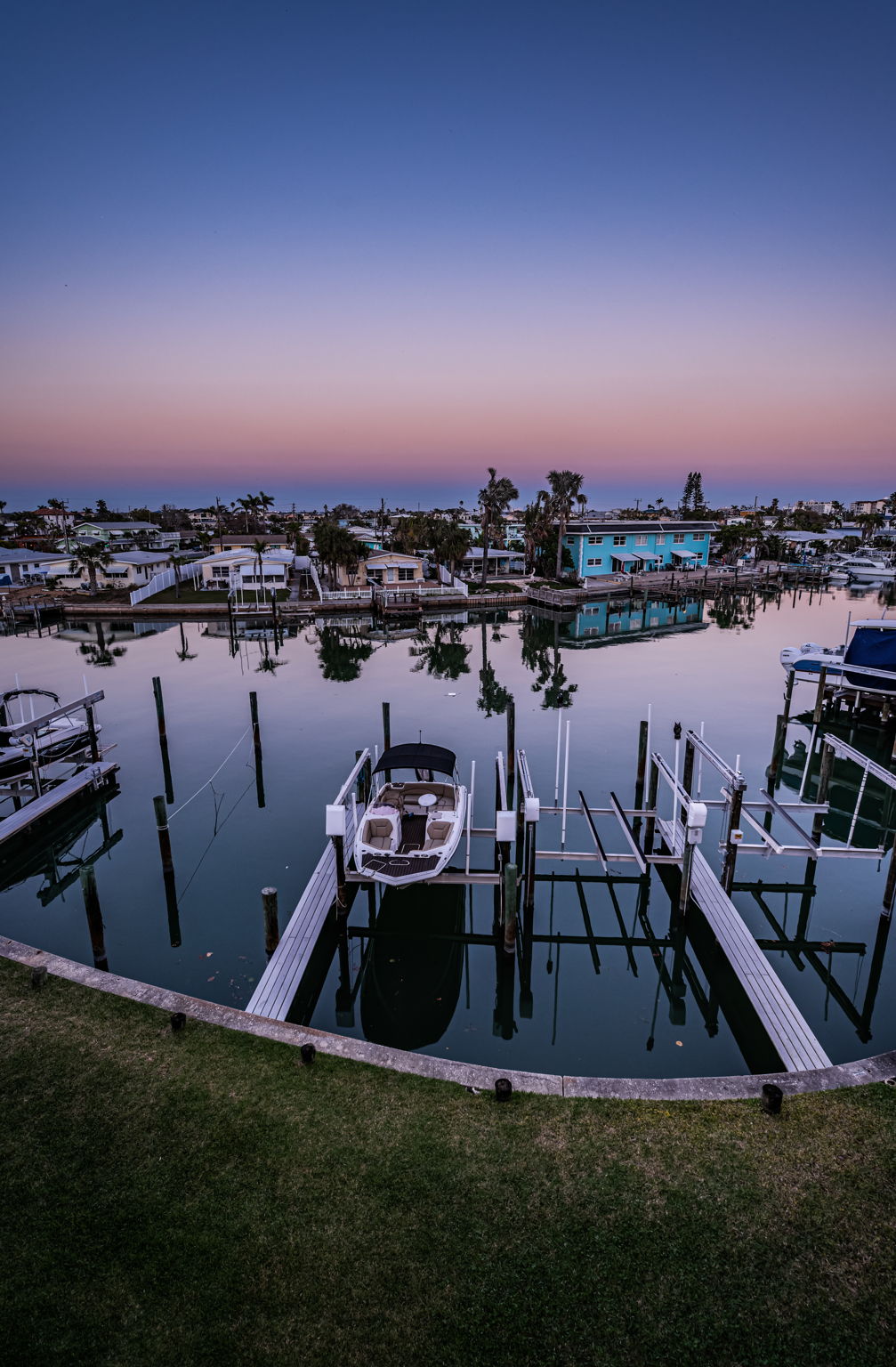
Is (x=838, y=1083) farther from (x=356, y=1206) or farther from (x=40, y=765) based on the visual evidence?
(x=40, y=765)

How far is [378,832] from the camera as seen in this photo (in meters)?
16.0

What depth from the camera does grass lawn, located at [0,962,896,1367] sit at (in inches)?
247

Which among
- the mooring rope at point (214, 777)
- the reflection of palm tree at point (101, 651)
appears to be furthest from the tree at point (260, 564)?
the mooring rope at point (214, 777)

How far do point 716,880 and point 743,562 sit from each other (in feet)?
318

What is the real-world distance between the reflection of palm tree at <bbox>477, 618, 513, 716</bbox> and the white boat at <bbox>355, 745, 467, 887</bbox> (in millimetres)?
10962

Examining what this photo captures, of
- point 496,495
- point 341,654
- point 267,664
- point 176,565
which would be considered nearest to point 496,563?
point 496,495

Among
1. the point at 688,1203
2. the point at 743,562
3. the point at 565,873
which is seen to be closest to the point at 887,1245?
the point at 688,1203

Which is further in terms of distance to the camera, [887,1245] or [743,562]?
[743,562]

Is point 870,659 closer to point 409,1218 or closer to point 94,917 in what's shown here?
point 409,1218

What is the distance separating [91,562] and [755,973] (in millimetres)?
68039

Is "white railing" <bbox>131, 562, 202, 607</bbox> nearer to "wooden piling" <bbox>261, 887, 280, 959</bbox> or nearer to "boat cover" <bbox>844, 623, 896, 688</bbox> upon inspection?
"wooden piling" <bbox>261, 887, 280, 959</bbox>

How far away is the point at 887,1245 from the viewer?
709cm

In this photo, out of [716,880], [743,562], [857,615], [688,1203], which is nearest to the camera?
[688,1203]

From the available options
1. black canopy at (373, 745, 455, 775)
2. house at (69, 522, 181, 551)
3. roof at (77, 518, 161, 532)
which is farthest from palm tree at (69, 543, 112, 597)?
black canopy at (373, 745, 455, 775)
